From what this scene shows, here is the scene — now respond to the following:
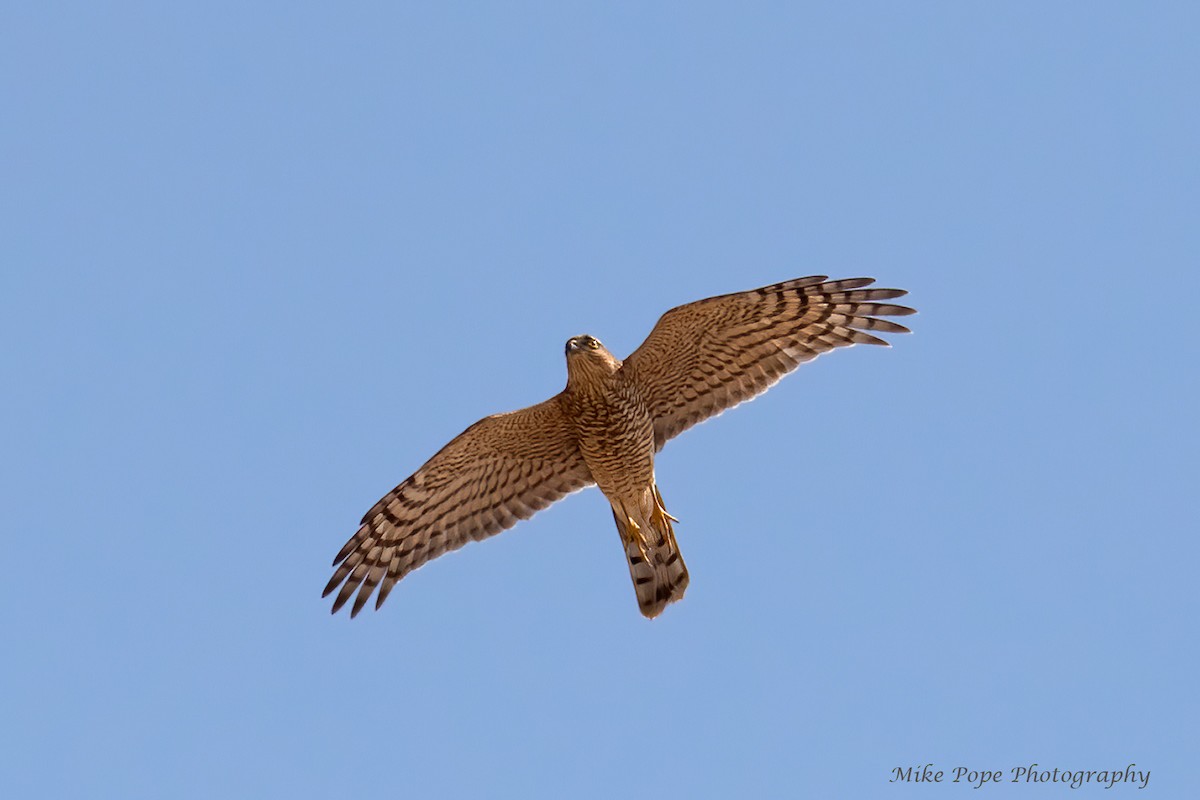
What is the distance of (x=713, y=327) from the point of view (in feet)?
29.5

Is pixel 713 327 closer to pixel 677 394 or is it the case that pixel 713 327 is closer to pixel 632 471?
pixel 677 394

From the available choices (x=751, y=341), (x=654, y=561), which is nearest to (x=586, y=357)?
(x=751, y=341)

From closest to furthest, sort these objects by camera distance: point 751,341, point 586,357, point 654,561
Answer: point 586,357 < point 751,341 < point 654,561

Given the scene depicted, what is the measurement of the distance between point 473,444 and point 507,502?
68 centimetres

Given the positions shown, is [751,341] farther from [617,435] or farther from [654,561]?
[654,561]

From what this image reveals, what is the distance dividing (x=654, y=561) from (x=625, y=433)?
54.4 inches

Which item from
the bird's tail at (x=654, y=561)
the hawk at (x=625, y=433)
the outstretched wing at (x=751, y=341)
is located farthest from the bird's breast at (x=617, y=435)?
the bird's tail at (x=654, y=561)

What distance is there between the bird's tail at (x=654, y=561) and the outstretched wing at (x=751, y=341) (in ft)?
2.48

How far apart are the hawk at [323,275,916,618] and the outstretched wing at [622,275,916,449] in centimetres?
1

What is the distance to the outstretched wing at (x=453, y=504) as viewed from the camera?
9609 millimetres

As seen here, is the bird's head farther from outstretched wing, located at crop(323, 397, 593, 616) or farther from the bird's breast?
outstretched wing, located at crop(323, 397, 593, 616)

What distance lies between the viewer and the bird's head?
338 inches

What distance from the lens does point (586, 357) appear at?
340 inches

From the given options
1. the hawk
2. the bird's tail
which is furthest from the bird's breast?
the bird's tail
